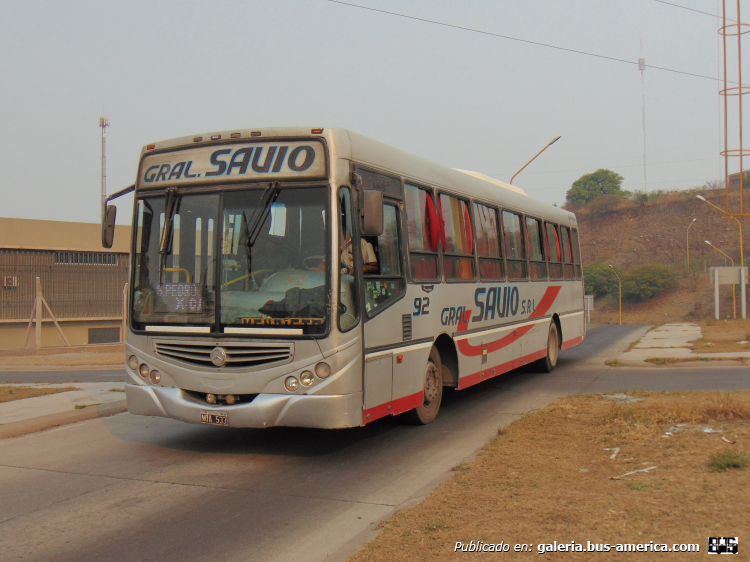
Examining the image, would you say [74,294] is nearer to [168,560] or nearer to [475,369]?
[475,369]

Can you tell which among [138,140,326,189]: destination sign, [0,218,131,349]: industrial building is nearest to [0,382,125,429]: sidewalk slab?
[138,140,326,189]: destination sign

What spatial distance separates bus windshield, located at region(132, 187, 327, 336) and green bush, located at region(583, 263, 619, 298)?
7684cm

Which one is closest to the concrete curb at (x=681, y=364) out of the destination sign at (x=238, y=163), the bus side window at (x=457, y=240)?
the bus side window at (x=457, y=240)

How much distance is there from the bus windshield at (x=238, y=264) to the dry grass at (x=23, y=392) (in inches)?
210

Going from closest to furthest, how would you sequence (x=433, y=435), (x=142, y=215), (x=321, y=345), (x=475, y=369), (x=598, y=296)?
1. (x=321, y=345)
2. (x=142, y=215)
3. (x=433, y=435)
4. (x=475, y=369)
5. (x=598, y=296)

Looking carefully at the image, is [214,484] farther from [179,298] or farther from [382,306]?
[382,306]

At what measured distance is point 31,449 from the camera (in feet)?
27.2

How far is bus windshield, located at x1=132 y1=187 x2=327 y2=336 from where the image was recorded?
23.0 feet

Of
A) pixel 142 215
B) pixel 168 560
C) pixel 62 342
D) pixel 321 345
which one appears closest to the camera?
pixel 168 560

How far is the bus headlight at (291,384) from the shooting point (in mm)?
6918

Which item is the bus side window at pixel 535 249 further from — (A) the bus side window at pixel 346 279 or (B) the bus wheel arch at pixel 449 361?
(A) the bus side window at pixel 346 279

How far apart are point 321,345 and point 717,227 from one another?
9373 cm

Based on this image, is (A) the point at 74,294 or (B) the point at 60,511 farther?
(A) the point at 74,294


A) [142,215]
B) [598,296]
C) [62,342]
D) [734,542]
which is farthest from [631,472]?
[598,296]
